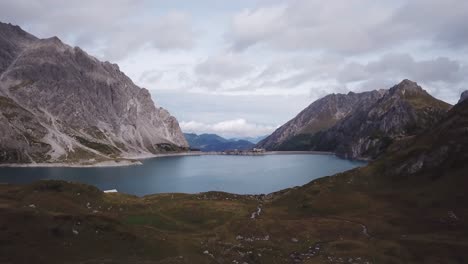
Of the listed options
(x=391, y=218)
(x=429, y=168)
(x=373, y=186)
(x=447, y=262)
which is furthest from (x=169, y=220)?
(x=429, y=168)

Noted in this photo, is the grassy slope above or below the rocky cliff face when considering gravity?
below

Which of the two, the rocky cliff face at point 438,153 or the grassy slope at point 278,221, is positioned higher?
the rocky cliff face at point 438,153

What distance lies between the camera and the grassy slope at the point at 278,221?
50.2 metres

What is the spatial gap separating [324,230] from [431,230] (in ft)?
59.0

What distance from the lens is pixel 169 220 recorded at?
267 ft

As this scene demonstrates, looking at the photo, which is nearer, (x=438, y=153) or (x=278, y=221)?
(x=278, y=221)

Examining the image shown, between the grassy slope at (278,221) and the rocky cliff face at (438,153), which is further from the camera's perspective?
the rocky cliff face at (438,153)

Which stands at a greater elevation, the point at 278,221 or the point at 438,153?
the point at 438,153

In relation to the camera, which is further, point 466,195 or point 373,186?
point 373,186

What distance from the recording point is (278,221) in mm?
80438

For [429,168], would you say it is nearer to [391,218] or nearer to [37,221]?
[391,218]

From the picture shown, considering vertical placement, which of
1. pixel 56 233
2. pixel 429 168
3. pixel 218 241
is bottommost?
pixel 218 241

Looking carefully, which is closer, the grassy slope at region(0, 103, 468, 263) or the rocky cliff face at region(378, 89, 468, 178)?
the grassy slope at region(0, 103, 468, 263)

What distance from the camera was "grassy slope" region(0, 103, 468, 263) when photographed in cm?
5022
